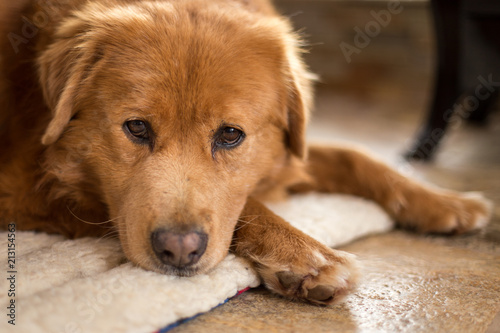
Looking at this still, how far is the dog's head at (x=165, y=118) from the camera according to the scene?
6.47 feet

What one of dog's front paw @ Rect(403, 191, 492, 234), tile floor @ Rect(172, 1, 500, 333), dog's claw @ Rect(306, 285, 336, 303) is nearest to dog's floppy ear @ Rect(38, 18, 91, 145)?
tile floor @ Rect(172, 1, 500, 333)

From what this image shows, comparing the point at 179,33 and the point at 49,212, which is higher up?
the point at 179,33

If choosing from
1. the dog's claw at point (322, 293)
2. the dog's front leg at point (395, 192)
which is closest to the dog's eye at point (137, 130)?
the dog's claw at point (322, 293)

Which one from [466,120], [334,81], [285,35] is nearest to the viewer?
[285,35]

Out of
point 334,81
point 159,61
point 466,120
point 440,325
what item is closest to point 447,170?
point 466,120

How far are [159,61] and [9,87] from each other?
2.85 feet

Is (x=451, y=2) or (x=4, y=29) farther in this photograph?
(x=451, y=2)

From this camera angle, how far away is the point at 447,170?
4156 mm

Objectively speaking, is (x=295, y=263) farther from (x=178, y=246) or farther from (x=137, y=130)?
(x=137, y=130)

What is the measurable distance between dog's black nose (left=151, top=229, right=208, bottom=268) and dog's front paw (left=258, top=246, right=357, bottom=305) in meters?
0.31

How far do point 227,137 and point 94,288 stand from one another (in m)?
0.83

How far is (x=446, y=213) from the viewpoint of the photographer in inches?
111

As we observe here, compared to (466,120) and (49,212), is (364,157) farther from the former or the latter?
(466,120)

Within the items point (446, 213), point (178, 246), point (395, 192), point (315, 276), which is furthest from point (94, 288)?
point (446, 213)
